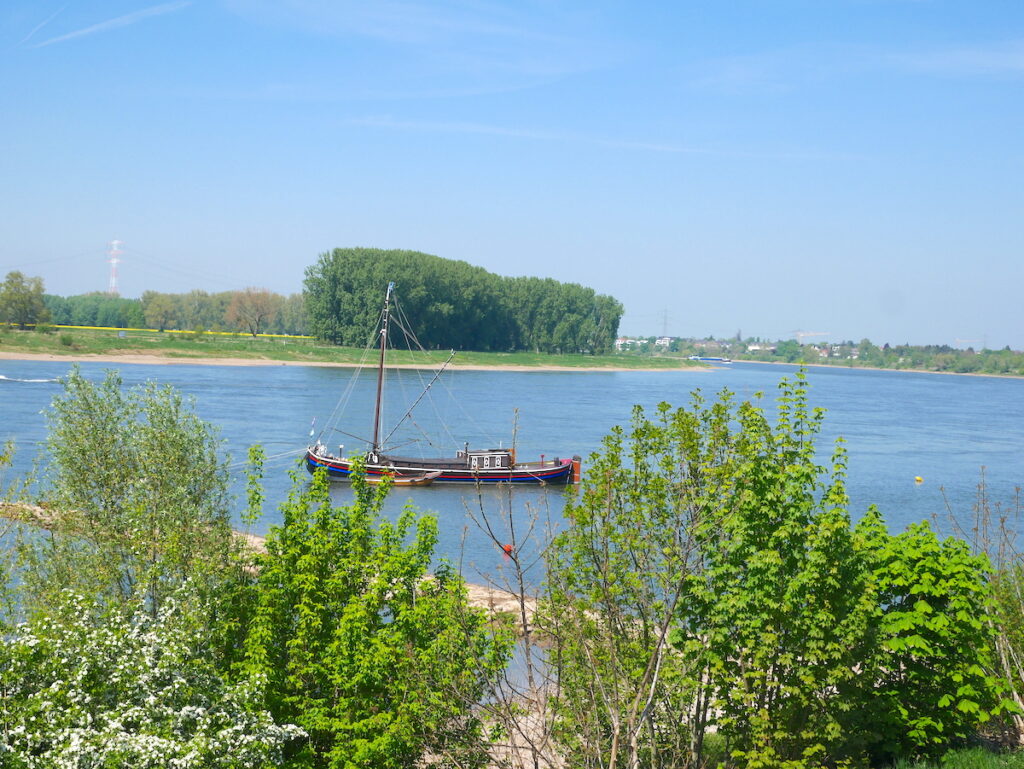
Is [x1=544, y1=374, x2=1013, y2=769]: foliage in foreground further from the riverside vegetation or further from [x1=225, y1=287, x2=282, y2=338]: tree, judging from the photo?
[x1=225, y1=287, x2=282, y2=338]: tree

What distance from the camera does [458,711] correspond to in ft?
36.1

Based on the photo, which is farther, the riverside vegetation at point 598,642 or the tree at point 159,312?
the tree at point 159,312

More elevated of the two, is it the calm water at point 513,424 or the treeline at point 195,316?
the treeline at point 195,316

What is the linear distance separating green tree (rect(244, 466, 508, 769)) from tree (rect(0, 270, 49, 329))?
124590mm

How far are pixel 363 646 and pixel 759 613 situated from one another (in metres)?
4.60

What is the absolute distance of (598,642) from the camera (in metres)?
9.96

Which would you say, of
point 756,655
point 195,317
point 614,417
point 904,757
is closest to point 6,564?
point 756,655

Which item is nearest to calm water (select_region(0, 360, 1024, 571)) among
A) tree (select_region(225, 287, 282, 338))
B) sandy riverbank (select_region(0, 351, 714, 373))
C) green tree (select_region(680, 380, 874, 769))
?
sandy riverbank (select_region(0, 351, 714, 373))

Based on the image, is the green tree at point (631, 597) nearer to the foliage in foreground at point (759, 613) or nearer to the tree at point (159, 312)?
the foliage in foreground at point (759, 613)

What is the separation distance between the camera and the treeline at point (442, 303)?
12550 centimetres

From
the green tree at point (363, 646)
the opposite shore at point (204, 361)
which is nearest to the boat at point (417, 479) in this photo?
the green tree at point (363, 646)

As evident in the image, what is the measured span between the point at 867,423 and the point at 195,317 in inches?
5836

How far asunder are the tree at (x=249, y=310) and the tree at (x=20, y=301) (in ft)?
173

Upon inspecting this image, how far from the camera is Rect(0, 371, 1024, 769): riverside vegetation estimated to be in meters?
9.89
